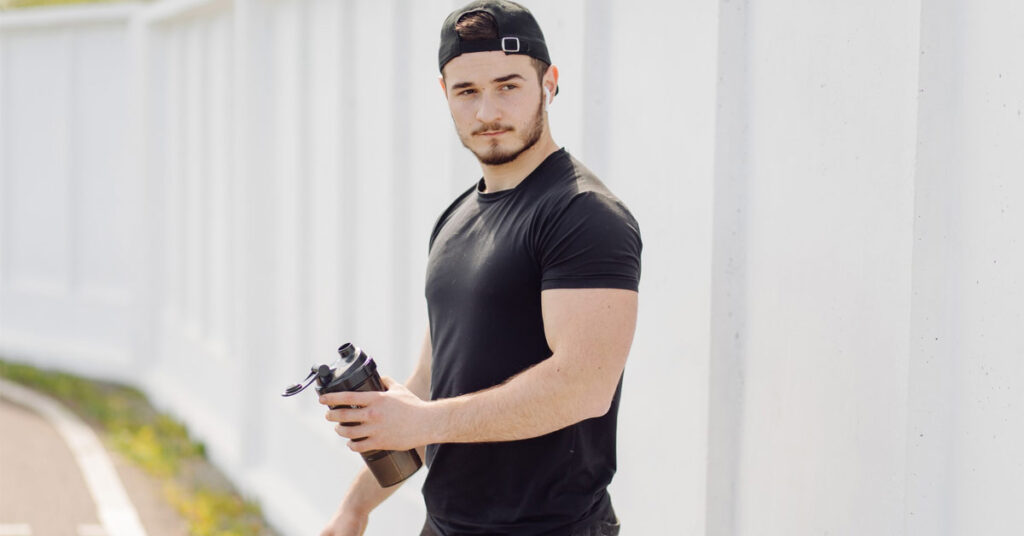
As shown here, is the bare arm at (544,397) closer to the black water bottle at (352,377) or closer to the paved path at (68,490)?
the black water bottle at (352,377)

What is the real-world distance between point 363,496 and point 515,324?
81 cm

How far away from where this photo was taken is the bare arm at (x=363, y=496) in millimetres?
2902

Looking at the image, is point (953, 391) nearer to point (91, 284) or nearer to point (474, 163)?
point (474, 163)

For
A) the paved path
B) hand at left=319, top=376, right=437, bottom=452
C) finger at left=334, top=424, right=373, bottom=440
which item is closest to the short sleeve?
hand at left=319, top=376, right=437, bottom=452

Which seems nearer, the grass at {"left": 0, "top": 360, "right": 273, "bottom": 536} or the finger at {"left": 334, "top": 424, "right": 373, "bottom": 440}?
the finger at {"left": 334, "top": 424, "right": 373, "bottom": 440}

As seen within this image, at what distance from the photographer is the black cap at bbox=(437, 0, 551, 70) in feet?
8.18

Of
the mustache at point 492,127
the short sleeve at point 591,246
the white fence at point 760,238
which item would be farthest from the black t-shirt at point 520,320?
the white fence at point 760,238

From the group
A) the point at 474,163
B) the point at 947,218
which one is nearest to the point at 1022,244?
the point at 947,218

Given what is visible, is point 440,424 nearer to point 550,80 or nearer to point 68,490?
point 550,80

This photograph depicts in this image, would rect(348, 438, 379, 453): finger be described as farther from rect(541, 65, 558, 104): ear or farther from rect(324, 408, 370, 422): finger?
rect(541, 65, 558, 104): ear

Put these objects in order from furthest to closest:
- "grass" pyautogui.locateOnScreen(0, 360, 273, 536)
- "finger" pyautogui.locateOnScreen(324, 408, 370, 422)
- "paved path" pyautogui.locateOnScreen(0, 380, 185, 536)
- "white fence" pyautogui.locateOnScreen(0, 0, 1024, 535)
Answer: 1. "grass" pyautogui.locateOnScreen(0, 360, 273, 536)
2. "paved path" pyautogui.locateOnScreen(0, 380, 185, 536)
3. "finger" pyautogui.locateOnScreen(324, 408, 370, 422)
4. "white fence" pyautogui.locateOnScreen(0, 0, 1024, 535)

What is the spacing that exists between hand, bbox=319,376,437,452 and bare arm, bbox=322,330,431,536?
0.53m

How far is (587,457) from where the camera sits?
2504 millimetres

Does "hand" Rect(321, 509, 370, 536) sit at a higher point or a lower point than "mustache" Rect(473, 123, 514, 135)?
lower
